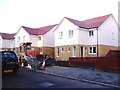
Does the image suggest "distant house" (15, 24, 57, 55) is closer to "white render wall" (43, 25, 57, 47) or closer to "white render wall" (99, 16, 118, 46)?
"white render wall" (43, 25, 57, 47)

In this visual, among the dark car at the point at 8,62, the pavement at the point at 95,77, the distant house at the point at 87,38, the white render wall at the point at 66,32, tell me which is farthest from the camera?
the white render wall at the point at 66,32

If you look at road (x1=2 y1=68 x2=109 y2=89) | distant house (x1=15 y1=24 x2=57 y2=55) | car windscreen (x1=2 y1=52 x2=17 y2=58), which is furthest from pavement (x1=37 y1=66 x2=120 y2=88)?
distant house (x1=15 y1=24 x2=57 y2=55)

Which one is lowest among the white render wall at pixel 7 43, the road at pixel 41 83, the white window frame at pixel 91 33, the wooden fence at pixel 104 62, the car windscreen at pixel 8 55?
the road at pixel 41 83

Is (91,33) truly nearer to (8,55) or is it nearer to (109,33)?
(109,33)

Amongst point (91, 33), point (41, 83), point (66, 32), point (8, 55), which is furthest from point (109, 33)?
point (41, 83)

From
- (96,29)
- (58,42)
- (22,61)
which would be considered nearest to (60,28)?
(58,42)

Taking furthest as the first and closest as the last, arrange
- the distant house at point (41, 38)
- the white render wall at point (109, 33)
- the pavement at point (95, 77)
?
the distant house at point (41, 38)
the white render wall at point (109, 33)
the pavement at point (95, 77)

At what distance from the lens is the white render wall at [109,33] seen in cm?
3691

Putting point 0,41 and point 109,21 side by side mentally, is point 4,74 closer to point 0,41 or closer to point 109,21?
point 109,21

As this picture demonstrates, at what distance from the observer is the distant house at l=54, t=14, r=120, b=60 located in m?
36.4

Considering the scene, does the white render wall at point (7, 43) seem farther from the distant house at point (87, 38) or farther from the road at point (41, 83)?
the road at point (41, 83)

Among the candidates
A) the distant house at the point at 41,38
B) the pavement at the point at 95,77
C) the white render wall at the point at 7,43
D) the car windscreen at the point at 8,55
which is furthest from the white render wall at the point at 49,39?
the car windscreen at the point at 8,55

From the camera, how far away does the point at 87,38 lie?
124ft

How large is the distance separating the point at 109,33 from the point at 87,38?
4.20 m
